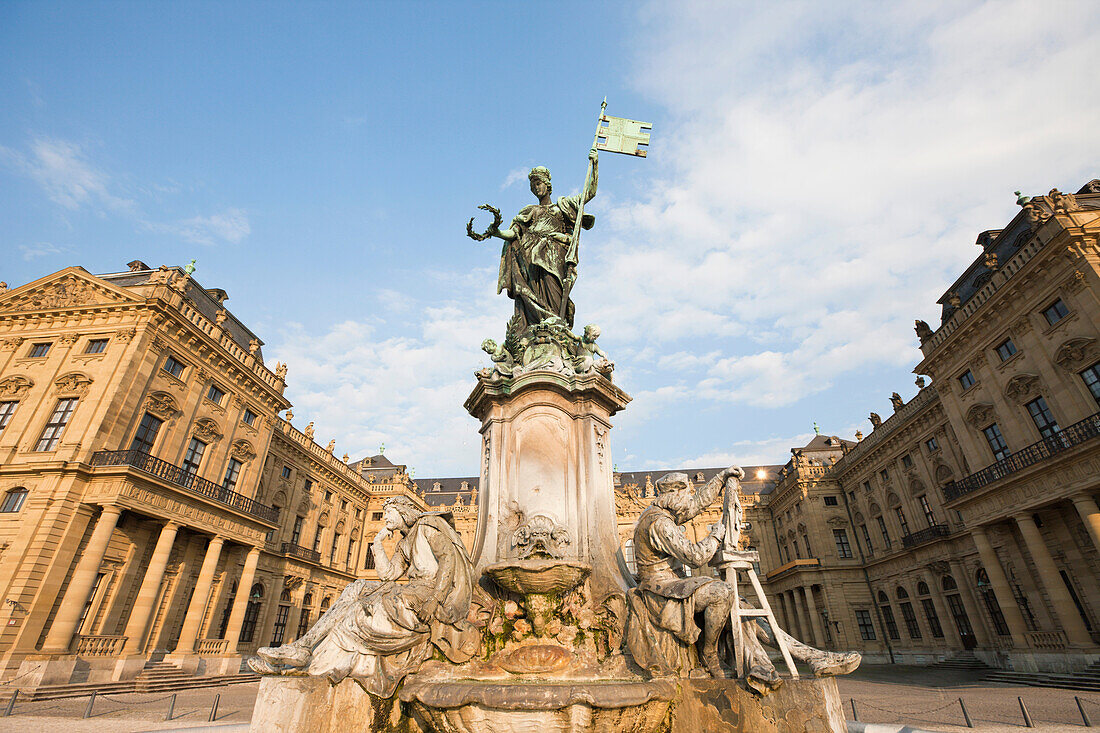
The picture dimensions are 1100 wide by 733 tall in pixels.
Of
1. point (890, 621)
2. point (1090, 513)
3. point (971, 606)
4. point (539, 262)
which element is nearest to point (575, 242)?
point (539, 262)

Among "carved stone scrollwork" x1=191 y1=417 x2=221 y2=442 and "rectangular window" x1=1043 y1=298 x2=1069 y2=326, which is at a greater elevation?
"rectangular window" x1=1043 y1=298 x2=1069 y2=326

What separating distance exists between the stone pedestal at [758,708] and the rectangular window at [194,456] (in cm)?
2629

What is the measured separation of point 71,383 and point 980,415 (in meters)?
39.9

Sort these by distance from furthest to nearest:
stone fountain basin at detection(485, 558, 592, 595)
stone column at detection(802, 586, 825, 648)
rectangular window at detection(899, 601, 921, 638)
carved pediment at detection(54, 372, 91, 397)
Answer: stone column at detection(802, 586, 825, 648) → rectangular window at detection(899, 601, 921, 638) → carved pediment at detection(54, 372, 91, 397) → stone fountain basin at detection(485, 558, 592, 595)

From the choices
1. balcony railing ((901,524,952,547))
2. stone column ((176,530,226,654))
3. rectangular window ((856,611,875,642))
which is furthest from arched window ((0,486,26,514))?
rectangular window ((856,611,875,642))

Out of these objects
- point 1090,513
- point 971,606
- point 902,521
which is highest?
point 902,521

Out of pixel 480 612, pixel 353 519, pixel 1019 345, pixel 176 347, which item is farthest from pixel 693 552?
pixel 353 519

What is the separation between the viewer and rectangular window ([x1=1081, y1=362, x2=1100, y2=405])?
56.4ft

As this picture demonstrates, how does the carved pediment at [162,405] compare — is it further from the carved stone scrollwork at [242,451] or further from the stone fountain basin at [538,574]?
the stone fountain basin at [538,574]

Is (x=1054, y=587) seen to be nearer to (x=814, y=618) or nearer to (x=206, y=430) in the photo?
(x=814, y=618)

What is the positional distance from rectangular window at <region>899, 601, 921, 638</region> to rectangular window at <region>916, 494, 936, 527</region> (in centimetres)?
580

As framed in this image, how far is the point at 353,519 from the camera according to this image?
4138cm

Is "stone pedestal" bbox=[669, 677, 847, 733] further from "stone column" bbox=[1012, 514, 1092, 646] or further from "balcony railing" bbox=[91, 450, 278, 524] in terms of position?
"balcony railing" bbox=[91, 450, 278, 524]

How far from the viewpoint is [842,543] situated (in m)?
38.2
